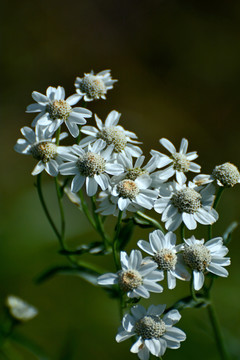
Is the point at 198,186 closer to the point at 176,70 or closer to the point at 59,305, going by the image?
the point at 59,305

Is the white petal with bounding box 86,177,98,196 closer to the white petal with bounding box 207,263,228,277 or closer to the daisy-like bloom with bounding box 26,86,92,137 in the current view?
the daisy-like bloom with bounding box 26,86,92,137

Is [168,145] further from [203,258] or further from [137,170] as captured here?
[203,258]

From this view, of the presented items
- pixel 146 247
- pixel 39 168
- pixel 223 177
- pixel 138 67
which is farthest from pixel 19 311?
pixel 138 67

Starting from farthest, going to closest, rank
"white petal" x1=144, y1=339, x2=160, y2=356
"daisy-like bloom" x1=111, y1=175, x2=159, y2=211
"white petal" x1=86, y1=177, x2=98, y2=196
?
"white petal" x1=86, y1=177, x2=98, y2=196
"daisy-like bloom" x1=111, y1=175, x2=159, y2=211
"white petal" x1=144, y1=339, x2=160, y2=356

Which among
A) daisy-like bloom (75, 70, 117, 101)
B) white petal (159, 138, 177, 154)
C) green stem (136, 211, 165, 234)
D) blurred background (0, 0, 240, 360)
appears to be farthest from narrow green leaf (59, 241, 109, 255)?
blurred background (0, 0, 240, 360)

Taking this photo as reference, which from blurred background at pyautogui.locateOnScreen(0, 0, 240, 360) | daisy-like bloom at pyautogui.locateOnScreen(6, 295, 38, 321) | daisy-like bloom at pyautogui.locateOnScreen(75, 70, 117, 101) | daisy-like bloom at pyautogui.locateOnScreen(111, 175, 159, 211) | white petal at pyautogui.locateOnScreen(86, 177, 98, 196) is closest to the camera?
daisy-like bloom at pyautogui.locateOnScreen(111, 175, 159, 211)

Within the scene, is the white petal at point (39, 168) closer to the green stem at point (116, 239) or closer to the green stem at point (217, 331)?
the green stem at point (116, 239)
